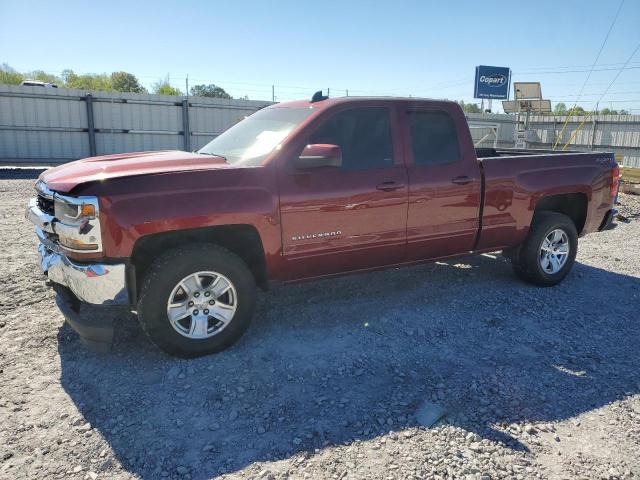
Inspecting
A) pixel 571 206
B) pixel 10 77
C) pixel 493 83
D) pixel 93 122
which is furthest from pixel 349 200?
pixel 10 77

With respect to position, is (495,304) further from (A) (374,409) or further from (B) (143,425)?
(B) (143,425)

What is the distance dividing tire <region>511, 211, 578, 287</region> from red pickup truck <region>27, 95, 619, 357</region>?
0.03 metres

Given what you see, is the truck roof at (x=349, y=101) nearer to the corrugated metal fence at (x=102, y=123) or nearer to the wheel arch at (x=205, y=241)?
the wheel arch at (x=205, y=241)

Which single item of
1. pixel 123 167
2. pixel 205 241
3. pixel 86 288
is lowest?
pixel 86 288

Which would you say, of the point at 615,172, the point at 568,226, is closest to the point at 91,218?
the point at 568,226

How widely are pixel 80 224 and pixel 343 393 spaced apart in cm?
205

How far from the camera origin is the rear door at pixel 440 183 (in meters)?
4.63

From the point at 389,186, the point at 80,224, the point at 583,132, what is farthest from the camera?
the point at 583,132

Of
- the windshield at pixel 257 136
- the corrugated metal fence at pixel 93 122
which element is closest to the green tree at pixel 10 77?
the corrugated metal fence at pixel 93 122

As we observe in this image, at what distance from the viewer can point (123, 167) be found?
376 cm

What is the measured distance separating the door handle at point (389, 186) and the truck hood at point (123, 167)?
1.28 m

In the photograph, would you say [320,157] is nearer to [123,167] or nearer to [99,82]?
[123,167]

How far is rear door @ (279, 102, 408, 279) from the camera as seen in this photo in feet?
13.3

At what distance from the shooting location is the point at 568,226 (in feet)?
18.5
